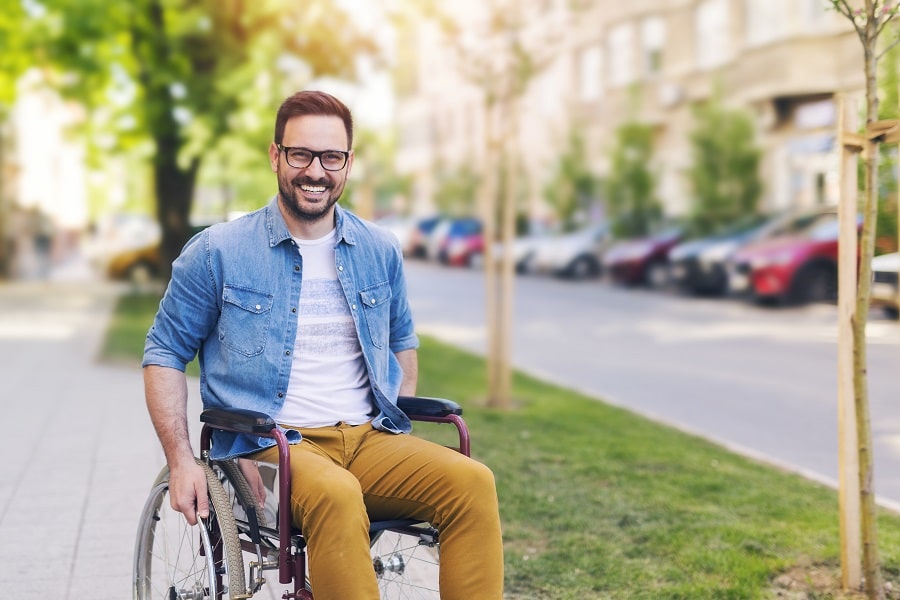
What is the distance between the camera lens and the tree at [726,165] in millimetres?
26984

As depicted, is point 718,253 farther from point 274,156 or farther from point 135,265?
point 274,156

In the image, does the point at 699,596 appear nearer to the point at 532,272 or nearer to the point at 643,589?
the point at 643,589

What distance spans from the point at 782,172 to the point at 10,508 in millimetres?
25566

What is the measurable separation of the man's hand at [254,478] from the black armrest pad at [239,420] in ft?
0.45

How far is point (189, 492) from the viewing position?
148 inches

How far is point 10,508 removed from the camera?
646 cm

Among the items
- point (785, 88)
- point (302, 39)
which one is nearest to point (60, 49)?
point (302, 39)

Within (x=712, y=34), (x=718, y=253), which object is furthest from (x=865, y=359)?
(x=712, y=34)

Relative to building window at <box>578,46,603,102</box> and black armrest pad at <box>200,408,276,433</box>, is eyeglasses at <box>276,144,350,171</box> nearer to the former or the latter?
black armrest pad at <box>200,408,276,433</box>

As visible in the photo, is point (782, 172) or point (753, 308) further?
point (782, 172)

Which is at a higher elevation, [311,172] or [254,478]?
[311,172]

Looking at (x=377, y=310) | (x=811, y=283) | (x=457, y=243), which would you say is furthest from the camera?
(x=457, y=243)

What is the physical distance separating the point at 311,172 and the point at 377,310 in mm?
480

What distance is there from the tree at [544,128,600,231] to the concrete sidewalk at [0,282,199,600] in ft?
72.3
